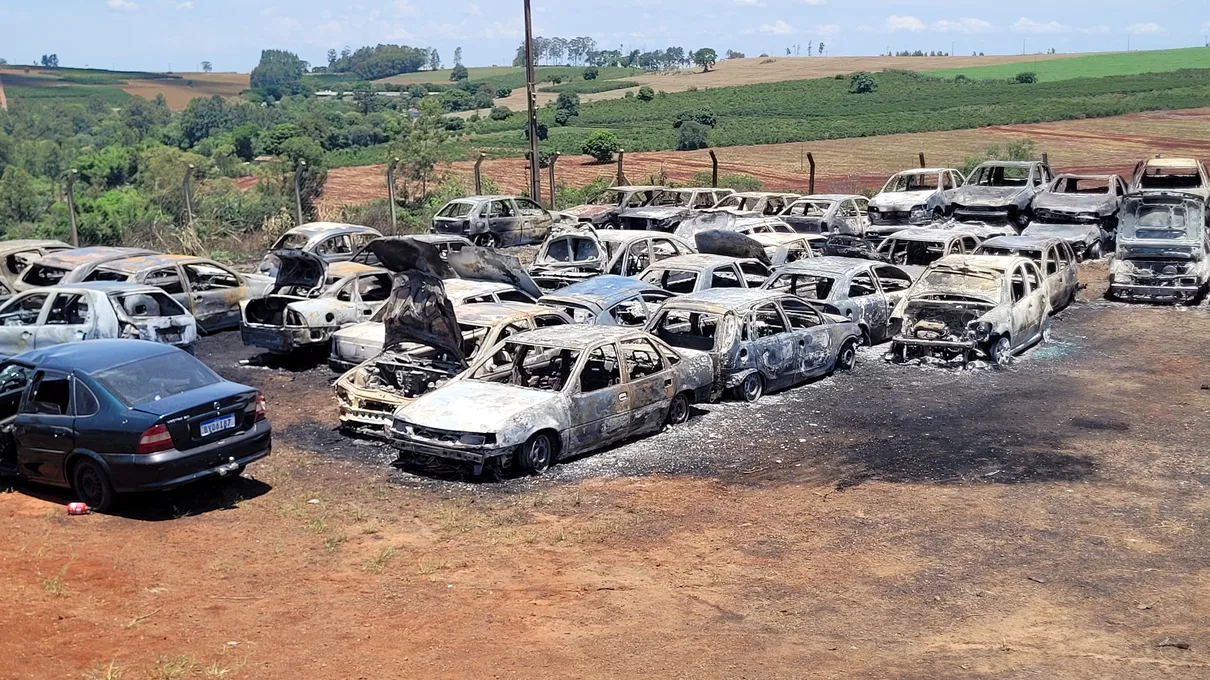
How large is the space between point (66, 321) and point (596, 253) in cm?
884

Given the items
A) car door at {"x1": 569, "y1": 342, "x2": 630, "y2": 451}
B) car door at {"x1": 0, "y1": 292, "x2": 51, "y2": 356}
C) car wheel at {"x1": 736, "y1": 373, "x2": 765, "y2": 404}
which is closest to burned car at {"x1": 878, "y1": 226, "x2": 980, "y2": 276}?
car wheel at {"x1": 736, "y1": 373, "x2": 765, "y2": 404}

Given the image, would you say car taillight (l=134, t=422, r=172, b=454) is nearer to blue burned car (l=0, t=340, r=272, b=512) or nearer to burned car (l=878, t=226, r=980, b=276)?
blue burned car (l=0, t=340, r=272, b=512)

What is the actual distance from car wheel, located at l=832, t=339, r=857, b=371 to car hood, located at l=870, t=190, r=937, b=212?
10.3 m

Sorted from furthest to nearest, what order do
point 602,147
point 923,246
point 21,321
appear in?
point 602,147
point 923,246
point 21,321

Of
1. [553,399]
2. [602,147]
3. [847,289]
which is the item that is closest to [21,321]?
[553,399]

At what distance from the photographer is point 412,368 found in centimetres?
1318

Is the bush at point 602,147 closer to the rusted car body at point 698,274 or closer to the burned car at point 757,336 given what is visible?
the rusted car body at point 698,274

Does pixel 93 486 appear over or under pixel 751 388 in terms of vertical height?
over

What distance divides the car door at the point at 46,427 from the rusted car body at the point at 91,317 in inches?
197

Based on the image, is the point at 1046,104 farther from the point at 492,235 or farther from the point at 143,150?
the point at 492,235

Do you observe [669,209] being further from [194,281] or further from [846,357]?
[846,357]

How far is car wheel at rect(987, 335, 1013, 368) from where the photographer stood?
52.9ft

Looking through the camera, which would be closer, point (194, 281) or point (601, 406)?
point (601, 406)

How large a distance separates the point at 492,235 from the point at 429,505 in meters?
17.7
